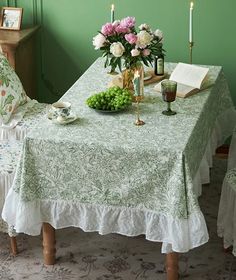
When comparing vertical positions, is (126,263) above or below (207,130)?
below

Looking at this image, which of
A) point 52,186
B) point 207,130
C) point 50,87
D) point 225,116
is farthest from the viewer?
point 50,87

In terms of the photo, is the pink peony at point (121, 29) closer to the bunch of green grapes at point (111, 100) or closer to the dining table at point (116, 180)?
the bunch of green grapes at point (111, 100)

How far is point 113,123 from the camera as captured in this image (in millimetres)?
2904

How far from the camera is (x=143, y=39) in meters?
3.02

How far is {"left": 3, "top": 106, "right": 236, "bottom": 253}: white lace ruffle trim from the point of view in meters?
2.65

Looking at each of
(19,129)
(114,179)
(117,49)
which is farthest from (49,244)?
(117,49)

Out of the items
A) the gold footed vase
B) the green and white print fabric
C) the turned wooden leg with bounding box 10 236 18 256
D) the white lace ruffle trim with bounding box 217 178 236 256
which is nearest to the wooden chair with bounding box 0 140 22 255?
the turned wooden leg with bounding box 10 236 18 256

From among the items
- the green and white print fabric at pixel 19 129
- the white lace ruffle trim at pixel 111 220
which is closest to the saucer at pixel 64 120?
the white lace ruffle trim at pixel 111 220

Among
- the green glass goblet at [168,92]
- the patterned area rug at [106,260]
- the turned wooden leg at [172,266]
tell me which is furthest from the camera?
the patterned area rug at [106,260]

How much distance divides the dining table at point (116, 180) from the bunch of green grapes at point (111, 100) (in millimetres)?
46

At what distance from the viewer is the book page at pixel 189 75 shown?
336cm

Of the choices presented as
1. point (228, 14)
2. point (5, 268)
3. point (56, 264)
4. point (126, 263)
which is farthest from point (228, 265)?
point (228, 14)

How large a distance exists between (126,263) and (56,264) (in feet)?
1.18

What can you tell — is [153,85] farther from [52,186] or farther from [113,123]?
[52,186]
